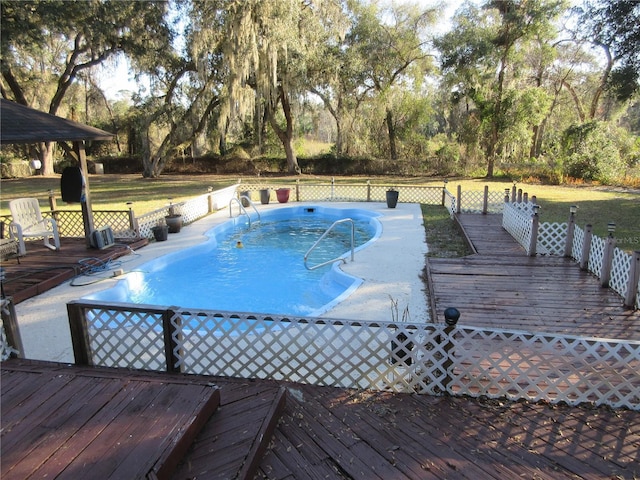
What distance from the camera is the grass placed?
1091 centimetres

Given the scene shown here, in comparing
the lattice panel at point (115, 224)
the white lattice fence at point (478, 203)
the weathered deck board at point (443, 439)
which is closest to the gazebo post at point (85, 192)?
the lattice panel at point (115, 224)

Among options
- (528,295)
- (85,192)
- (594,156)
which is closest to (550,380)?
(528,295)

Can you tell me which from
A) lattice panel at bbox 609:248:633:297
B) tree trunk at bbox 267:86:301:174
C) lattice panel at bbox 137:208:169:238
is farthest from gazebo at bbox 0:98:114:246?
tree trunk at bbox 267:86:301:174

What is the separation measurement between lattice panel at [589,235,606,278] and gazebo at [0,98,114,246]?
8164mm

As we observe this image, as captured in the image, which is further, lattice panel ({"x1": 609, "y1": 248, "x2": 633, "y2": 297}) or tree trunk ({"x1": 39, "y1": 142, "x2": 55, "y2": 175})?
tree trunk ({"x1": 39, "y1": 142, "x2": 55, "y2": 175})

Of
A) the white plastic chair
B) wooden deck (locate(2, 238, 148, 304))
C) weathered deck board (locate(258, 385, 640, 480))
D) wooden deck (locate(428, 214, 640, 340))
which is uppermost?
the white plastic chair

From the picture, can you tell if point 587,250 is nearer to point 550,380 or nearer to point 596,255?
point 596,255

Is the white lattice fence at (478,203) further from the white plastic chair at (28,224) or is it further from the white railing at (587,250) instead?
the white plastic chair at (28,224)

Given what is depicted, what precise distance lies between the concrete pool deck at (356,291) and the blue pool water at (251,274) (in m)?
0.26

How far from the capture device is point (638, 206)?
12703 mm

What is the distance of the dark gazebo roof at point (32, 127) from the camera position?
5395 mm

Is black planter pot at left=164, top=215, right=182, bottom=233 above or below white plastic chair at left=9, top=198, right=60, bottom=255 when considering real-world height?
below

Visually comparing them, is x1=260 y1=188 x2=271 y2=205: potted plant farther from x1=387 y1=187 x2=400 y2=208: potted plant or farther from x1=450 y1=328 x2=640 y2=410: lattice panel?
x1=450 y1=328 x2=640 y2=410: lattice panel

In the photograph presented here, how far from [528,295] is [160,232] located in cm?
762
